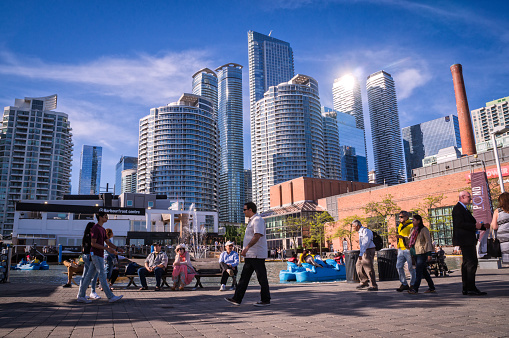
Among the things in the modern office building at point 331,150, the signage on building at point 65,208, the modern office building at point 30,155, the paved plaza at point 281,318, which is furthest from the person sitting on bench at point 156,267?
the modern office building at point 331,150

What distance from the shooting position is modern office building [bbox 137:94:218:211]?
132 meters

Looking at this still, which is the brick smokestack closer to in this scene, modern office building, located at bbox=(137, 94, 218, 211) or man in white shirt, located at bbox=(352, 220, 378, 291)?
man in white shirt, located at bbox=(352, 220, 378, 291)

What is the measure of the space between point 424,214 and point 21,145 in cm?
12327

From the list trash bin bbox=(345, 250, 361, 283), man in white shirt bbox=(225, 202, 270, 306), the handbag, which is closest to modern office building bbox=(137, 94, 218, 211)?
trash bin bbox=(345, 250, 361, 283)

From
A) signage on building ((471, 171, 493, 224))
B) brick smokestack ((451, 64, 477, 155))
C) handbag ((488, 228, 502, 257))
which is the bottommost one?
handbag ((488, 228, 502, 257))

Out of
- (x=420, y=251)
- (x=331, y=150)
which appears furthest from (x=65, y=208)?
(x=331, y=150)

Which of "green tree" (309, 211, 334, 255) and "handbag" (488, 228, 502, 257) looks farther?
"green tree" (309, 211, 334, 255)

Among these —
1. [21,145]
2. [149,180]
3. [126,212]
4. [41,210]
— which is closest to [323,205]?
[126,212]

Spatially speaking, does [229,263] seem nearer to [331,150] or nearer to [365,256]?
[365,256]

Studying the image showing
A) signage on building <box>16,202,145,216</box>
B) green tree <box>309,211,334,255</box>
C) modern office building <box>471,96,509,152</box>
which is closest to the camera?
signage on building <box>16,202,145,216</box>

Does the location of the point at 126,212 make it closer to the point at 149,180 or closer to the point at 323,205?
the point at 323,205

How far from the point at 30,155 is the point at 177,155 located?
47992 millimetres

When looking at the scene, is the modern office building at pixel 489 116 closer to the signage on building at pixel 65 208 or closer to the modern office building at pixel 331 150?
the modern office building at pixel 331 150

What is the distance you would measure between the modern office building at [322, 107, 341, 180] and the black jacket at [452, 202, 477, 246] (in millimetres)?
167115
